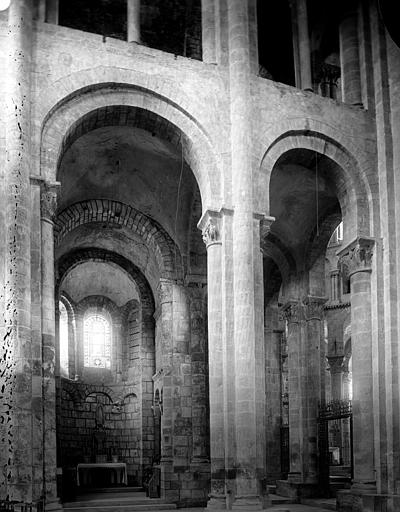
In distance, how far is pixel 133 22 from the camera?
18.8m

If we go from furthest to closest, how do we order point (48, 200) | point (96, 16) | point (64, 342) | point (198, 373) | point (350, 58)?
point (64, 342) → point (96, 16) → point (198, 373) → point (350, 58) → point (48, 200)

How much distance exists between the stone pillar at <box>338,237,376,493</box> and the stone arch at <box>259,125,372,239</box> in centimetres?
54

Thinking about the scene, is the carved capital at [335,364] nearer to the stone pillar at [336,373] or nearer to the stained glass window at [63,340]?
the stone pillar at [336,373]

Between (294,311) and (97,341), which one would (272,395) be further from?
(97,341)

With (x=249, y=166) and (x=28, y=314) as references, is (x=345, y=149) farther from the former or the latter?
(x=28, y=314)

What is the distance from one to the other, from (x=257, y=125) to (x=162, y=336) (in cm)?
717

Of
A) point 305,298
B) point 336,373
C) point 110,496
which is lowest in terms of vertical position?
point 110,496

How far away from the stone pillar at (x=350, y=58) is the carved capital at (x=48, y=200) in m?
8.19

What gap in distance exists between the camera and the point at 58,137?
17.0m

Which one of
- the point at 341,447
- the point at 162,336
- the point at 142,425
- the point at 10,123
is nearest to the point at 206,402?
the point at 162,336

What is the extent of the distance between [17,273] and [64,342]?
42.6 feet

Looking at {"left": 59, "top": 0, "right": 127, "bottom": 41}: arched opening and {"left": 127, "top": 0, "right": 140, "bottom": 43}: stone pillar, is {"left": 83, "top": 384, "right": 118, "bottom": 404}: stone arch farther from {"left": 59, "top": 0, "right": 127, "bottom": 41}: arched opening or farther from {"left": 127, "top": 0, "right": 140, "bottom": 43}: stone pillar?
{"left": 127, "top": 0, "right": 140, "bottom": 43}: stone pillar

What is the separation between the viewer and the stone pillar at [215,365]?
17.0 m

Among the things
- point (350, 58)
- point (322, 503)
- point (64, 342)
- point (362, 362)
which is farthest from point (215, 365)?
point (64, 342)
